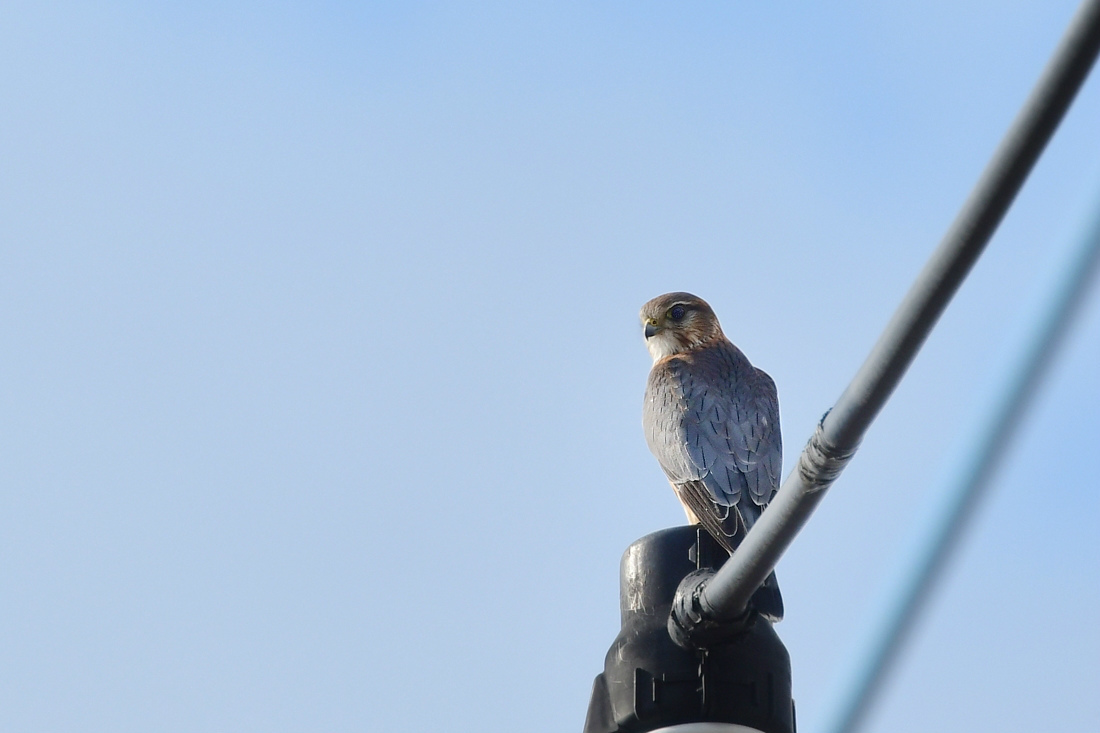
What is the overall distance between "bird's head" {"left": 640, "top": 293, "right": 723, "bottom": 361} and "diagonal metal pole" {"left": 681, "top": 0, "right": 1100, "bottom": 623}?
6.09 metres

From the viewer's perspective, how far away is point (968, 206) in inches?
76.0

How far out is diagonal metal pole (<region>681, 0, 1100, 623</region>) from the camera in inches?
65.4

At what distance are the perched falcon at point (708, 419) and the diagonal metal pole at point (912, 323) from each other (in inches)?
87.9

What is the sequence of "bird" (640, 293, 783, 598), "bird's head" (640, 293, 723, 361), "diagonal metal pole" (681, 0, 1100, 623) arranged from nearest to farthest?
"diagonal metal pole" (681, 0, 1100, 623), "bird" (640, 293, 783, 598), "bird's head" (640, 293, 723, 361)

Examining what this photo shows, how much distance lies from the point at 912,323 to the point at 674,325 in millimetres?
7263

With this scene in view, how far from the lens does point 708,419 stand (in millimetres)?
7387

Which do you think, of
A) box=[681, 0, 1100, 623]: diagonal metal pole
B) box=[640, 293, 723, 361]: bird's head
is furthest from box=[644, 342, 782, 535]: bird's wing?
box=[681, 0, 1100, 623]: diagonal metal pole

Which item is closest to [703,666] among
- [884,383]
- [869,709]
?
[869,709]

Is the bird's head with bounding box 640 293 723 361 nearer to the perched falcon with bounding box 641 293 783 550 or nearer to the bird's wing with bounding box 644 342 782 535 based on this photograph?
the perched falcon with bounding box 641 293 783 550

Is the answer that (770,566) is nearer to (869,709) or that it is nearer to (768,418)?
(869,709)

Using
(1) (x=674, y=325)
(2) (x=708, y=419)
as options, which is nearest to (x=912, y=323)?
(2) (x=708, y=419)

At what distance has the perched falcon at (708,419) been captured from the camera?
6.41 m

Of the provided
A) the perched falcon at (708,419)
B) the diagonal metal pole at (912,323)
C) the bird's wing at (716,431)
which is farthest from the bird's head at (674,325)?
the diagonal metal pole at (912,323)

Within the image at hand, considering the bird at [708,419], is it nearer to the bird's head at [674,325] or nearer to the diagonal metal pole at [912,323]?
the bird's head at [674,325]
